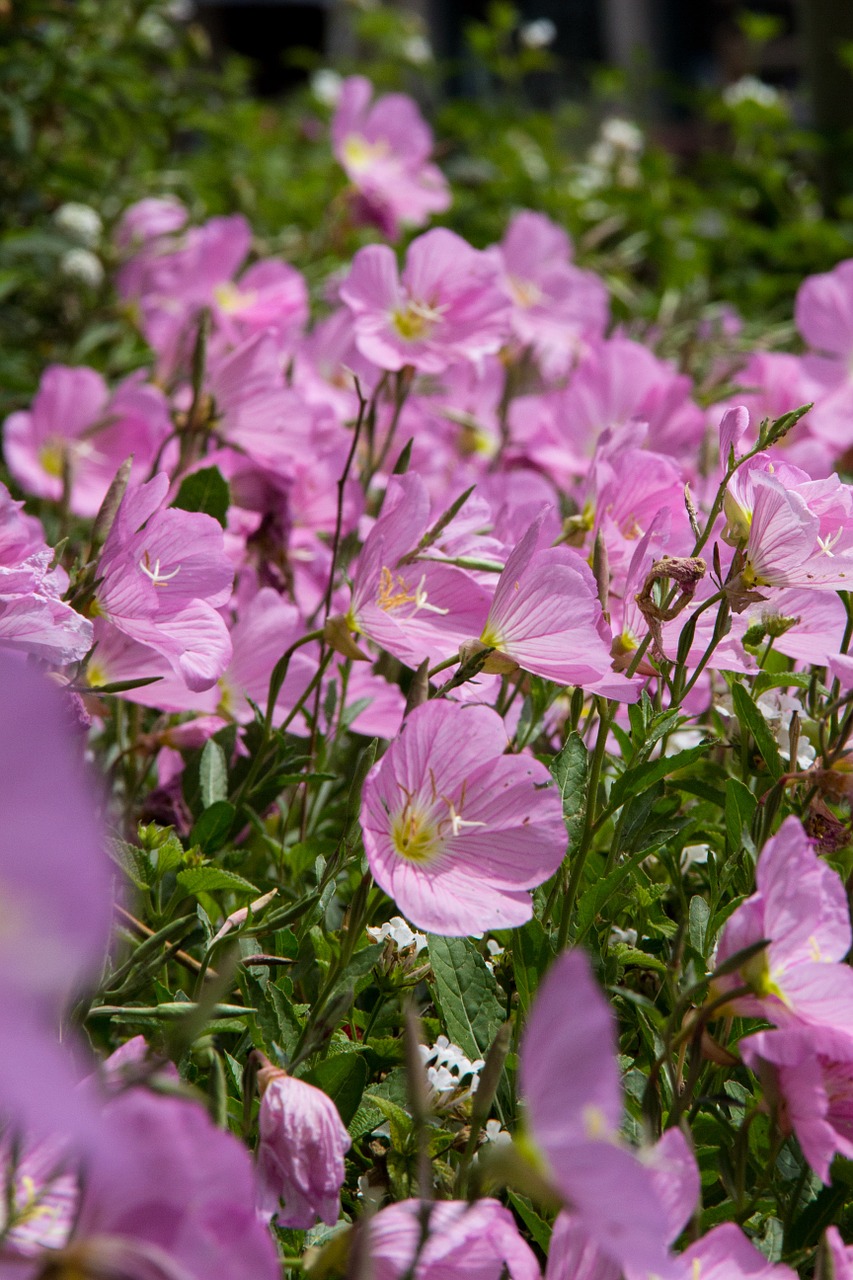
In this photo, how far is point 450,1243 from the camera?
2.02 feet

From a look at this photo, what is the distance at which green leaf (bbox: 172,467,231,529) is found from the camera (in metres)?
1.17

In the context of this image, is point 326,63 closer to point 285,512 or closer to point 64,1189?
point 285,512

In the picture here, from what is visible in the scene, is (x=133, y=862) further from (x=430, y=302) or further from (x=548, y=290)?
(x=548, y=290)

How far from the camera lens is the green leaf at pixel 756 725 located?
3.09ft

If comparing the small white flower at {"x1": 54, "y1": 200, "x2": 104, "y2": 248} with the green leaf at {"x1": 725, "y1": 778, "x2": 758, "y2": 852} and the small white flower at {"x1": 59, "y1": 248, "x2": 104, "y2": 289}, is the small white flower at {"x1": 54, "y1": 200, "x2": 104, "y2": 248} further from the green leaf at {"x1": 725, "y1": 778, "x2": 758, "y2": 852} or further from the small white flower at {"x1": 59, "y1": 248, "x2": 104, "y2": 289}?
the green leaf at {"x1": 725, "y1": 778, "x2": 758, "y2": 852}

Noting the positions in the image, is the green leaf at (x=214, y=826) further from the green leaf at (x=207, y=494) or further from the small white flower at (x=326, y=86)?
the small white flower at (x=326, y=86)

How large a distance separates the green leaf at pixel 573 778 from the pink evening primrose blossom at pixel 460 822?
0.37 ft

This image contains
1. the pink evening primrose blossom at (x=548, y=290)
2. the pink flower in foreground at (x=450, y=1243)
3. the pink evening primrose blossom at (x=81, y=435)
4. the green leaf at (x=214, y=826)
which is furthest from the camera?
the pink evening primrose blossom at (x=548, y=290)

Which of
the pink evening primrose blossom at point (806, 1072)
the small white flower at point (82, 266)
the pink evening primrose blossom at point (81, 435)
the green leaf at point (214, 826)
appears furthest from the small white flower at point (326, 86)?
the pink evening primrose blossom at point (806, 1072)

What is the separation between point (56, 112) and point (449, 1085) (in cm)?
212

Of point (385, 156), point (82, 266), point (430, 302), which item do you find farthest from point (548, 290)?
point (82, 266)

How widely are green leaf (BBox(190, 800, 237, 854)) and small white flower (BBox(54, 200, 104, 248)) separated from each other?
149 cm

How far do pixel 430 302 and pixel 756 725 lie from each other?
71 cm

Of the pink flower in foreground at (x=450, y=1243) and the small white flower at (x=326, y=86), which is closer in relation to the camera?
the pink flower in foreground at (x=450, y=1243)
